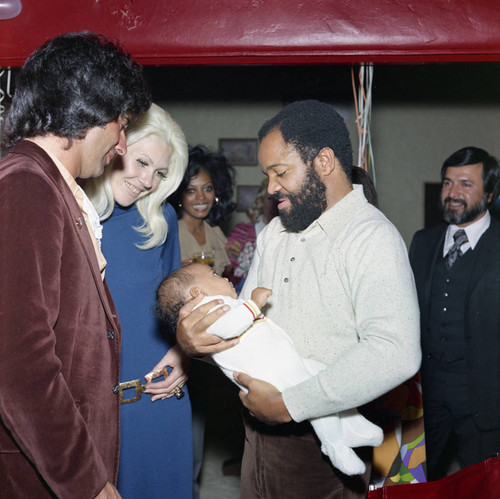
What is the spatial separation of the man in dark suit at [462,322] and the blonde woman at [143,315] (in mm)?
1620

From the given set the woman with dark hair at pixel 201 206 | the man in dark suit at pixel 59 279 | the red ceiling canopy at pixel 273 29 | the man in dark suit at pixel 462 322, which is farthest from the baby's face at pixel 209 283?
the woman with dark hair at pixel 201 206

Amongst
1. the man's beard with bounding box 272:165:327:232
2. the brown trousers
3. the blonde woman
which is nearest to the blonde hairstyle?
the blonde woman

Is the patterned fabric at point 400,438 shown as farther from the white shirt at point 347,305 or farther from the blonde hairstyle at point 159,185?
the blonde hairstyle at point 159,185

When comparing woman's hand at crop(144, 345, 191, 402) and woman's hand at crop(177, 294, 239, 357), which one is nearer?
woman's hand at crop(177, 294, 239, 357)

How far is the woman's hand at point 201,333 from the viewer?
1.72 metres

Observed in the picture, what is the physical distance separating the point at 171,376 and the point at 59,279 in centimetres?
106

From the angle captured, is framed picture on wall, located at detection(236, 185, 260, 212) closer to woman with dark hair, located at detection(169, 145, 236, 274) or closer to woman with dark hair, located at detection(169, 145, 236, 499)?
woman with dark hair, located at detection(169, 145, 236, 499)

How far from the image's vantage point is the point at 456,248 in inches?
132

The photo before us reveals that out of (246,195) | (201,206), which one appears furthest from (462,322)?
(246,195)

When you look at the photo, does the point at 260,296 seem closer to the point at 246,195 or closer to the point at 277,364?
the point at 277,364

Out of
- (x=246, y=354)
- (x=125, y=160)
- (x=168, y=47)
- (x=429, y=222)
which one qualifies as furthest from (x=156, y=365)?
(x=429, y=222)

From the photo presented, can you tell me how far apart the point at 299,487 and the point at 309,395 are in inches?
17.8

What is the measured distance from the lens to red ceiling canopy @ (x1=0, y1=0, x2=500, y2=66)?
2523 mm

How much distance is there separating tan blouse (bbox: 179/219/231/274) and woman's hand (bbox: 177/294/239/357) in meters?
2.34
